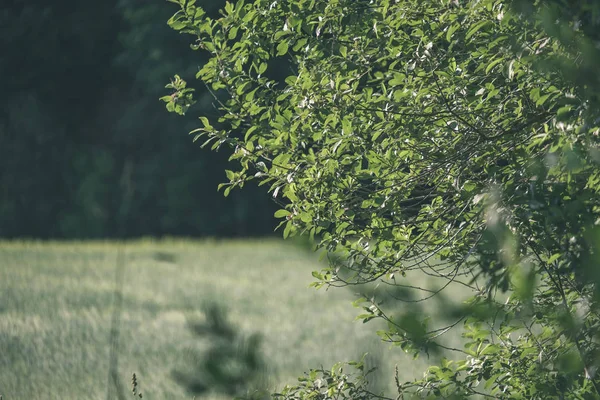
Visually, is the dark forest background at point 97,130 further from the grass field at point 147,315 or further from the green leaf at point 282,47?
the green leaf at point 282,47

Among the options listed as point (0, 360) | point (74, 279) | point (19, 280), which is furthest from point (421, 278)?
point (0, 360)

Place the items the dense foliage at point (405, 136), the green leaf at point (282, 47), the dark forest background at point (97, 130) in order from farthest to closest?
the dark forest background at point (97, 130), the green leaf at point (282, 47), the dense foliage at point (405, 136)

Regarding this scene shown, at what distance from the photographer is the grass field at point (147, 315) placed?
8.37 m

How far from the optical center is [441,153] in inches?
161

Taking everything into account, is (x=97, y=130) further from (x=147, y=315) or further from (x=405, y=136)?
(x=405, y=136)

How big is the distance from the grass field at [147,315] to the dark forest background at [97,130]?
7.77 metres

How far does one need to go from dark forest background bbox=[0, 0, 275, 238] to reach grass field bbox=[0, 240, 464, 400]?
7.77 m

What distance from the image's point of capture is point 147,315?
46.4 feet

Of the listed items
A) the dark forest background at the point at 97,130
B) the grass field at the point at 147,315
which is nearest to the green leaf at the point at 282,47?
the grass field at the point at 147,315

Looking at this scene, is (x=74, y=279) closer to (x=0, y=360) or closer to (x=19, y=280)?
(x=19, y=280)

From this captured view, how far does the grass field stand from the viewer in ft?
27.5

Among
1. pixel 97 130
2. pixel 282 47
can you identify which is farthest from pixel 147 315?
pixel 97 130

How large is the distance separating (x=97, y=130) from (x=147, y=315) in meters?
22.6

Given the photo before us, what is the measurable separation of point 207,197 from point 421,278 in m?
14.8
